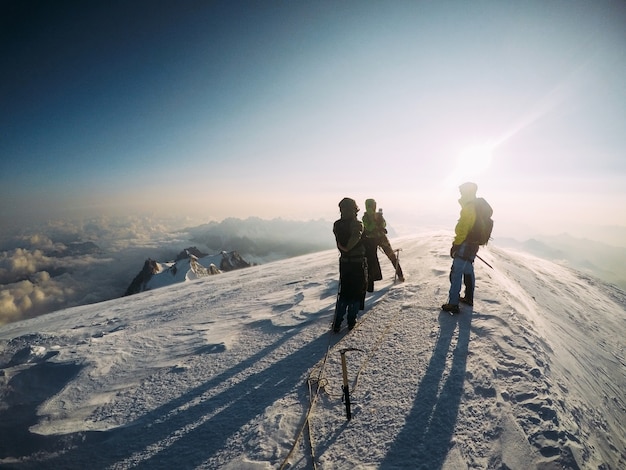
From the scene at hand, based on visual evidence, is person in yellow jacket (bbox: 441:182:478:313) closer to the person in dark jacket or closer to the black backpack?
the black backpack

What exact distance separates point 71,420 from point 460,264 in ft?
22.4

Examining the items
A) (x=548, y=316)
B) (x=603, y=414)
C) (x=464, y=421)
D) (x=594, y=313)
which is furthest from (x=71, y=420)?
(x=594, y=313)

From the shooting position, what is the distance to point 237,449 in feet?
9.95

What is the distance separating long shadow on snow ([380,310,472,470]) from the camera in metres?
2.74

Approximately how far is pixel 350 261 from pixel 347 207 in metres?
1.02

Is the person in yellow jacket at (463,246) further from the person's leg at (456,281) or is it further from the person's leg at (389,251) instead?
the person's leg at (389,251)

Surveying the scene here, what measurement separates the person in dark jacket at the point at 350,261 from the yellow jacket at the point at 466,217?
2016mm

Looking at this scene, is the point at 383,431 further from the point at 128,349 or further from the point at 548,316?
the point at 548,316

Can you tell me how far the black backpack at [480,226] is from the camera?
5566 mm

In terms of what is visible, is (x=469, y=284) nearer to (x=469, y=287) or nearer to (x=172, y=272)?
(x=469, y=287)

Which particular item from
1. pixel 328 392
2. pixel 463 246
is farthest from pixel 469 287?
pixel 328 392

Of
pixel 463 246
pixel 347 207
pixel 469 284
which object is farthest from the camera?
pixel 469 284

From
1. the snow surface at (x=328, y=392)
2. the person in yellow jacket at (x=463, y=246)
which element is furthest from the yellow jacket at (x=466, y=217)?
the snow surface at (x=328, y=392)

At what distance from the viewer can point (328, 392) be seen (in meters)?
3.74
